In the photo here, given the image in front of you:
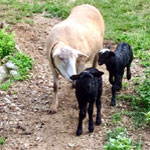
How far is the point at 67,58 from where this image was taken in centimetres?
522

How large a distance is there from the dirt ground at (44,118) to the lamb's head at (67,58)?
807mm

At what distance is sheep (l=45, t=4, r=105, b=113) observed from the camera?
526cm

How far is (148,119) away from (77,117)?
3.79 feet

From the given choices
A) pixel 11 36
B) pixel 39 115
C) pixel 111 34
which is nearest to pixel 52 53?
pixel 39 115

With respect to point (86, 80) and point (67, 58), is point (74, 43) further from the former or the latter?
point (86, 80)

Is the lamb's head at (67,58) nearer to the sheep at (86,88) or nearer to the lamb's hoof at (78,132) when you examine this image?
the sheep at (86,88)

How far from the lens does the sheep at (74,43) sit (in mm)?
5258

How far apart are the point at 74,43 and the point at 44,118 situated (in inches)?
51.6

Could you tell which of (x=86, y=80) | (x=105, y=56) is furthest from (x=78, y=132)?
(x=105, y=56)

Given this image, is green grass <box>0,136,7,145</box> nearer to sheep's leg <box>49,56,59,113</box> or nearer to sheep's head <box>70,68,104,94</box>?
sheep's leg <box>49,56,59,113</box>

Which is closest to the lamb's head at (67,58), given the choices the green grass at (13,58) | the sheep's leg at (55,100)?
the sheep's leg at (55,100)

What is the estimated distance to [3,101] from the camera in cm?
600

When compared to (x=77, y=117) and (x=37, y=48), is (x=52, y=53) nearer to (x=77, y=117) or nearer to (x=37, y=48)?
(x=77, y=117)

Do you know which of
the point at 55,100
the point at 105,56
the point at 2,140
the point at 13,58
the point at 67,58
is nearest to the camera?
the point at 2,140
